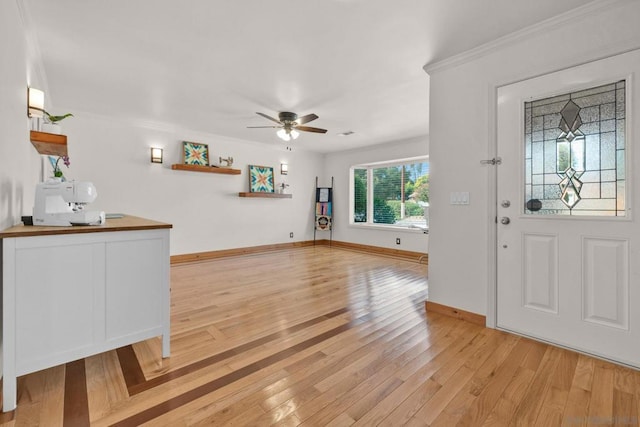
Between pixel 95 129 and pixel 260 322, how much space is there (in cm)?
422

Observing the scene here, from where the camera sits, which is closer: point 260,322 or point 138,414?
point 138,414

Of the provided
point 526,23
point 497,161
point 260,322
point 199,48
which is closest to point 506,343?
point 497,161

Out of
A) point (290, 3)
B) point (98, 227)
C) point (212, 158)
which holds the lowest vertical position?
point (98, 227)

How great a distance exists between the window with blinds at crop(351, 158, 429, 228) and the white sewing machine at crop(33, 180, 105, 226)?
16.5 feet

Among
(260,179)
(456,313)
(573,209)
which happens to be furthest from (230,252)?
(573,209)

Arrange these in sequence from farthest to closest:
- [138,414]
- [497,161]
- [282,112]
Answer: [282,112] → [497,161] → [138,414]

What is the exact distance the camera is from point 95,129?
4.50m

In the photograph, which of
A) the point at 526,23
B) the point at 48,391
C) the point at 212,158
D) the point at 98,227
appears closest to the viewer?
the point at 48,391

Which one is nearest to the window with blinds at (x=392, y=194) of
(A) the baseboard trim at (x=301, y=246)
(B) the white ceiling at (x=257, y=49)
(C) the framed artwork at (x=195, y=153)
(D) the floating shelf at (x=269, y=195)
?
(A) the baseboard trim at (x=301, y=246)

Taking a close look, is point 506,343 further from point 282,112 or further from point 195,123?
point 195,123

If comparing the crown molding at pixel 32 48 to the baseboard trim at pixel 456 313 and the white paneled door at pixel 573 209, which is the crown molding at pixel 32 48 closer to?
the white paneled door at pixel 573 209

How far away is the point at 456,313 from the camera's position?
8.71 feet

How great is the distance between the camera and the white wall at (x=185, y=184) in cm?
452

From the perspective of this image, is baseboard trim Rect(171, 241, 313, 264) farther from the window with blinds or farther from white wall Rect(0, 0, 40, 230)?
white wall Rect(0, 0, 40, 230)
